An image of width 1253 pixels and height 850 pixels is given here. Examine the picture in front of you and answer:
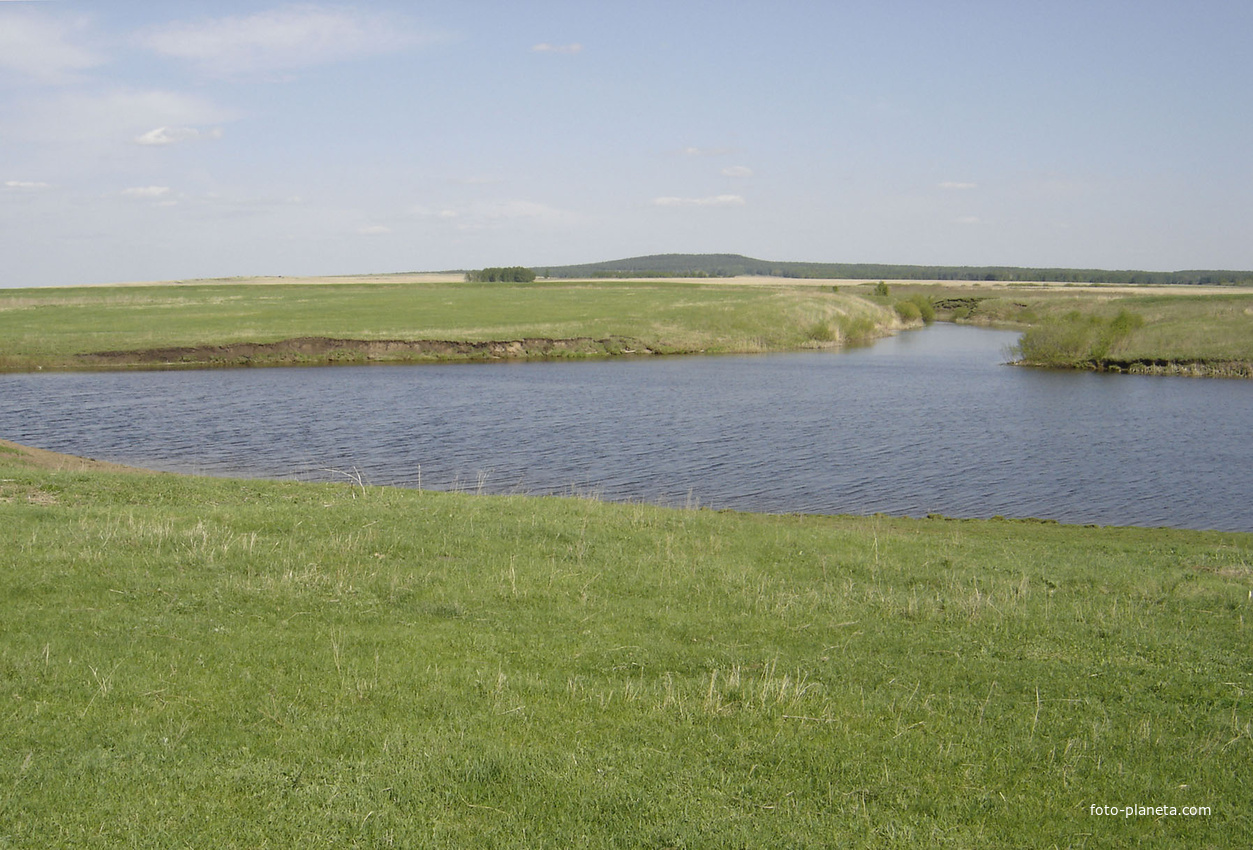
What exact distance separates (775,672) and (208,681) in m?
5.72

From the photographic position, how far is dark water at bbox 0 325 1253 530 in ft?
88.9

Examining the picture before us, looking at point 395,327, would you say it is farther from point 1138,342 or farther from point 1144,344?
point 1144,344

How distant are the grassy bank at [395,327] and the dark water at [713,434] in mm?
6882

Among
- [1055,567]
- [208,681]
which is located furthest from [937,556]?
[208,681]

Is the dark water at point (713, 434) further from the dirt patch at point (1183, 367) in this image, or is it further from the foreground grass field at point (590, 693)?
the foreground grass field at point (590, 693)

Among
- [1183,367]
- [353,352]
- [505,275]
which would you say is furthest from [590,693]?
[505,275]

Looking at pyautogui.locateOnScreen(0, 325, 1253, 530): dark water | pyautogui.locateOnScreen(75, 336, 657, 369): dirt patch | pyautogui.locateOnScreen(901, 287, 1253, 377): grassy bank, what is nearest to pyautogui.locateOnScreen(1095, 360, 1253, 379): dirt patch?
pyautogui.locateOnScreen(901, 287, 1253, 377): grassy bank

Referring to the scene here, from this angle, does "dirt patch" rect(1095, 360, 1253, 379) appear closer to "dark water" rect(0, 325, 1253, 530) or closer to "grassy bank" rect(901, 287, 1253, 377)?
"grassy bank" rect(901, 287, 1253, 377)

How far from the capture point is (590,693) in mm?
9320

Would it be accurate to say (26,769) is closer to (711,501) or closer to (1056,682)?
(1056,682)

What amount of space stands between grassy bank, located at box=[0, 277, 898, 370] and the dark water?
6.88m

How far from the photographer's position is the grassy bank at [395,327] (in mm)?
64938

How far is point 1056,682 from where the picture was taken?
32.8 ft

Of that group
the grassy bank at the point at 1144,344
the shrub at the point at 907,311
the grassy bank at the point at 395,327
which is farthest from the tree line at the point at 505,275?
the grassy bank at the point at 1144,344
